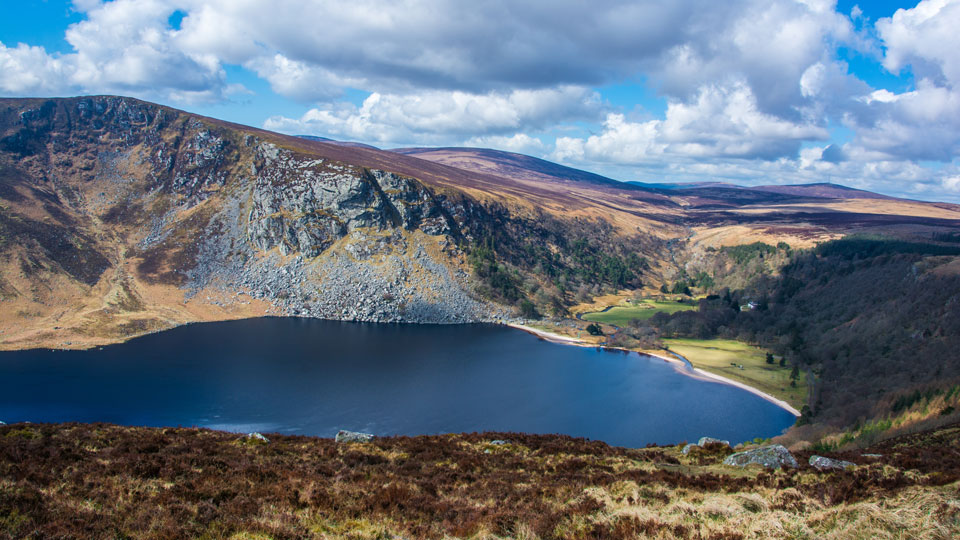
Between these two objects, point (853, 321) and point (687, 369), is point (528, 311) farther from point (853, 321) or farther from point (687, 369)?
point (853, 321)

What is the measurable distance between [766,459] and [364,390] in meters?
56.5

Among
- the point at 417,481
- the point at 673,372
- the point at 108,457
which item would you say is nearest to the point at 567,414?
the point at 673,372

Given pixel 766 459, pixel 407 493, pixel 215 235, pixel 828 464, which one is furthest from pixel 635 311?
pixel 407 493

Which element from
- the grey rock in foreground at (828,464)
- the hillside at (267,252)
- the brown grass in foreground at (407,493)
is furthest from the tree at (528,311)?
the grey rock in foreground at (828,464)

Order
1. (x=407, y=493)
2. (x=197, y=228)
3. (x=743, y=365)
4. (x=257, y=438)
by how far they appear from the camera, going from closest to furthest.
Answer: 1. (x=407, y=493)
2. (x=257, y=438)
3. (x=743, y=365)
4. (x=197, y=228)

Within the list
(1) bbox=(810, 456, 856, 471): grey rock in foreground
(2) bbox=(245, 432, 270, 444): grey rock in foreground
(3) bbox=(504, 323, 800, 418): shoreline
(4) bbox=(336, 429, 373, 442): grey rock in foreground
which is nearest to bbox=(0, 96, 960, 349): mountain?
(3) bbox=(504, 323, 800, 418): shoreline

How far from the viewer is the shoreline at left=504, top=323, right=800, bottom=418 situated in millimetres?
78625

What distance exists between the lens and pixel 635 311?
481 feet

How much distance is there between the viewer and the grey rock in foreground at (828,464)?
20.6 meters

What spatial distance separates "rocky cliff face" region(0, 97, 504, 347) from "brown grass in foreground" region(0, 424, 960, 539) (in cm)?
9284

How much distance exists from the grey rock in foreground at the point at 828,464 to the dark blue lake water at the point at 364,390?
38.7 m

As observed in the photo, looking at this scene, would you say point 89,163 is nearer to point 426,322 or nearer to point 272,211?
point 272,211

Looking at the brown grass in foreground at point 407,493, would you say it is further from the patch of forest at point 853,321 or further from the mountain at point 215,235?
the mountain at point 215,235

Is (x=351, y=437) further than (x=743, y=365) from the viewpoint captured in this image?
No
